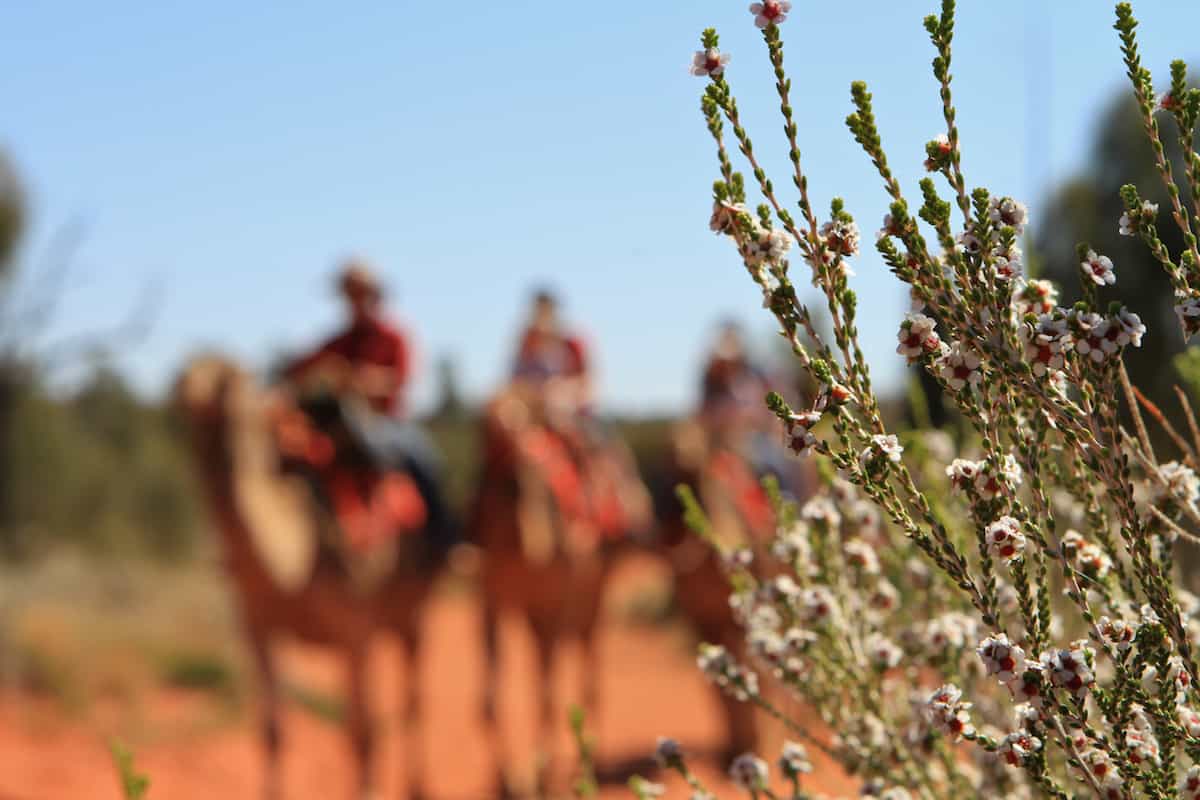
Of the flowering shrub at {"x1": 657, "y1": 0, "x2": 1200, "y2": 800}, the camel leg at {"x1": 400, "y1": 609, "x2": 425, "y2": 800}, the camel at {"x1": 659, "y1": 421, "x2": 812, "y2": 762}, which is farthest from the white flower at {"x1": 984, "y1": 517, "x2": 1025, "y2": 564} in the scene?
the camel leg at {"x1": 400, "y1": 609, "x2": 425, "y2": 800}

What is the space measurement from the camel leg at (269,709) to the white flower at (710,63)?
549 cm

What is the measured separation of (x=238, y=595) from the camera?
7.00 metres

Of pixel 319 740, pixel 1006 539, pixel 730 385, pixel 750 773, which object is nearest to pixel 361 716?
pixel 730 385

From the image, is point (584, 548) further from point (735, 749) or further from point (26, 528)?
point (26, 528)

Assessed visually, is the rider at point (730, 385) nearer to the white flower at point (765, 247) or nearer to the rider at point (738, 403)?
the rider at point (738, 403)

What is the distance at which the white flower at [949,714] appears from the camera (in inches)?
66.6

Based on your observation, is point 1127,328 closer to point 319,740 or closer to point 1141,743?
point 1141,743

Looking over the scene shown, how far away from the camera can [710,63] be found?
190 centimetres

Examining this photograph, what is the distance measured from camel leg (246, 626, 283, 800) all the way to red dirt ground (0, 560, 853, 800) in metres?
0.08

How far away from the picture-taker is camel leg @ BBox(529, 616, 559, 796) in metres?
8.68

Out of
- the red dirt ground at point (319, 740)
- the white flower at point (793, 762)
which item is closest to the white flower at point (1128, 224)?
the white flower at point (793, 762)

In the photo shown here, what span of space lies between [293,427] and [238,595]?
96cm

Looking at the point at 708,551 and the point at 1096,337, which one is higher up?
the point at 708,551

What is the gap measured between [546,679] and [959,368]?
735 centimetres
